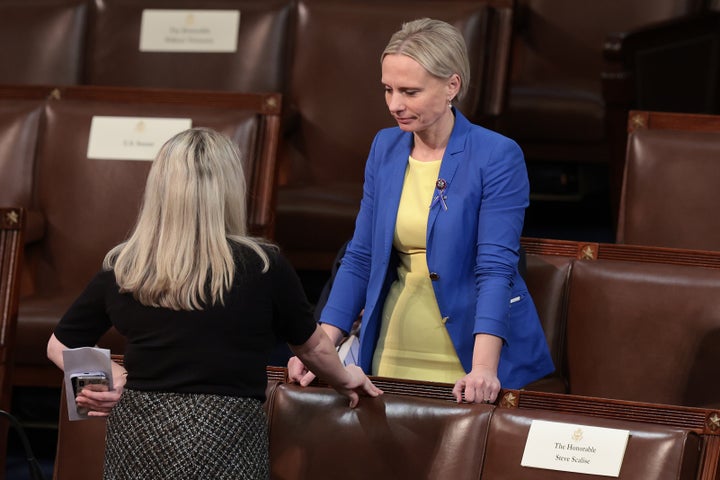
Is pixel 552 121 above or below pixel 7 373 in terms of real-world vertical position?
above

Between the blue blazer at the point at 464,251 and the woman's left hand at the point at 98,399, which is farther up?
the blue blazer at the point at 464,251

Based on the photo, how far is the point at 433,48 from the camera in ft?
6.70

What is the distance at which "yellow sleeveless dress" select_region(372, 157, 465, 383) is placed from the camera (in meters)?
2.13

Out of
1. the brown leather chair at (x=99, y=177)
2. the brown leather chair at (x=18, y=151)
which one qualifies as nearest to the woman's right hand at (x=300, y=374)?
the brown leather chair at (x=99, y=177)

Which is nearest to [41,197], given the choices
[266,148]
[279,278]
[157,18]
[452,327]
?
[266,148]

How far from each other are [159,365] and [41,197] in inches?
58.8

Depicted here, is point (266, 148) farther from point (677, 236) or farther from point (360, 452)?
point (360, 452)

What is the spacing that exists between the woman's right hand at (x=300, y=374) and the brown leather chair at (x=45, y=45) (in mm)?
1948

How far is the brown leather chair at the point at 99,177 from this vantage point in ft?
9.53

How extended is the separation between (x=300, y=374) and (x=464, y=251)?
390 millimetres

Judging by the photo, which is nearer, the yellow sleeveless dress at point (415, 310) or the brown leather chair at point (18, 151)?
the yellow sleeveless dress at point (415, 310)

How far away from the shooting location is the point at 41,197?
2.99 m

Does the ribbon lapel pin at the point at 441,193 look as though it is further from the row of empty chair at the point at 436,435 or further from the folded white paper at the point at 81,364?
the folded white paper at the point at 81,364

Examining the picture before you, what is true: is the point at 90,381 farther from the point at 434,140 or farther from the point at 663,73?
the point at 663,73
